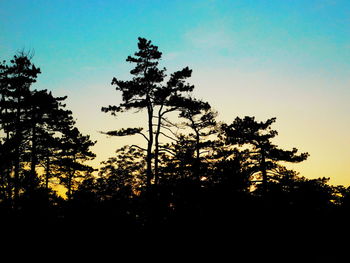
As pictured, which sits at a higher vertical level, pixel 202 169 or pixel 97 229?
pixel 202 169

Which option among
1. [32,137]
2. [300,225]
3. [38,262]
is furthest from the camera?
[32,137]

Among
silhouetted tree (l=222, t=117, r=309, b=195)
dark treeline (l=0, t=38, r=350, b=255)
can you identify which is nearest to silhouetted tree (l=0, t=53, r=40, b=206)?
dark treeline (l=0, t=38, r=350, b=255)

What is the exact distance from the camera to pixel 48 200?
8812 mm

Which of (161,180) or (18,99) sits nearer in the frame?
(161,180)

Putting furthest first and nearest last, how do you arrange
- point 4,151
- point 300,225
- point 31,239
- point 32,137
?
1. point 32,137
2. point 4,151
3. point 300,225
4. point 31,239

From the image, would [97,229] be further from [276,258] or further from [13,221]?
[276,258]

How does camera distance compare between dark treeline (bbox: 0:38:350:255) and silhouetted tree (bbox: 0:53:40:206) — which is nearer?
dark treeline (bbox: 0:38:350:255)

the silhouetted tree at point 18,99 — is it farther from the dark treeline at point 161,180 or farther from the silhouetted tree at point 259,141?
the silhouetted tree at point 259,141

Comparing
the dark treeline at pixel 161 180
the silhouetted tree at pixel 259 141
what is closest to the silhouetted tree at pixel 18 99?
the dark treeline at pixel 161 180

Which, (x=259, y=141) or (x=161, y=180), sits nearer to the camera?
(x=161, y=180)

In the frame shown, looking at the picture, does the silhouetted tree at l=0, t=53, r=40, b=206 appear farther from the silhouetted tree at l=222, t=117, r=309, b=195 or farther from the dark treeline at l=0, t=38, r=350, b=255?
the silhouetted tree at l=222, t=117, r=309, b=195

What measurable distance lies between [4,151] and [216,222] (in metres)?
16.8

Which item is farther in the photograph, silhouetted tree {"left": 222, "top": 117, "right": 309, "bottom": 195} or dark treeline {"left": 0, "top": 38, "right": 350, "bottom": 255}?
silhouetted tree {"left": 222, "top": 117, "right": 309, "bottom": 195}

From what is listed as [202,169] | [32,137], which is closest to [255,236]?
[202,169]
